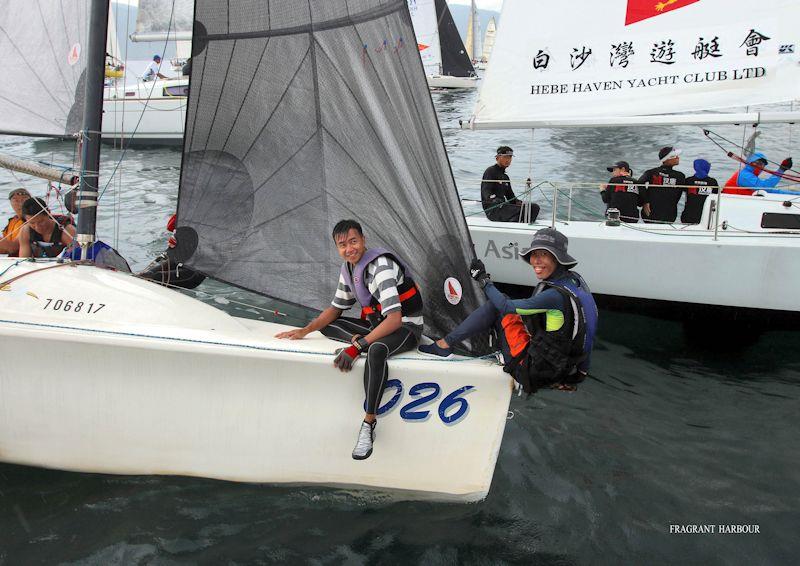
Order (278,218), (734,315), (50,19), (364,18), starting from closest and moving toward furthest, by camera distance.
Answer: (364,18) → (278,218) → (50,19) → (734,315)

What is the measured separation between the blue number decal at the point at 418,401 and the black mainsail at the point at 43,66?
3.46 m

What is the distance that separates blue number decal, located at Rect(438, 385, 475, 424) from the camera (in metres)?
3.77

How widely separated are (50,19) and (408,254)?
11.1 ft

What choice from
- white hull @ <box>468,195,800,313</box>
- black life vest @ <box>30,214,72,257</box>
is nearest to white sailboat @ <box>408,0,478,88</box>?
white hull @ <box>468,195,800,313</box>

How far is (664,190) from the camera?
25.3 feet

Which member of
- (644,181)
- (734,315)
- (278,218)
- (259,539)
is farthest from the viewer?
(644,181)

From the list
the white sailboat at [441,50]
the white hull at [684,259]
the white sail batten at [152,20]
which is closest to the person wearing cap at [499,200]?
the white hull at [684,259]

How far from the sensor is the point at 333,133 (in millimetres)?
4129

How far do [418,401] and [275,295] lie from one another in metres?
1.17

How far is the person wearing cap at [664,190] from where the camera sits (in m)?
7.70

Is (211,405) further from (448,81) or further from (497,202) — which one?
(448,81)

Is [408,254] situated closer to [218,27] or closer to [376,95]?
[376,95]

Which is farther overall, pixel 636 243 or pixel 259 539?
pixel 636 243

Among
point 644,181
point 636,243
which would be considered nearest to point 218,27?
point 636,243
